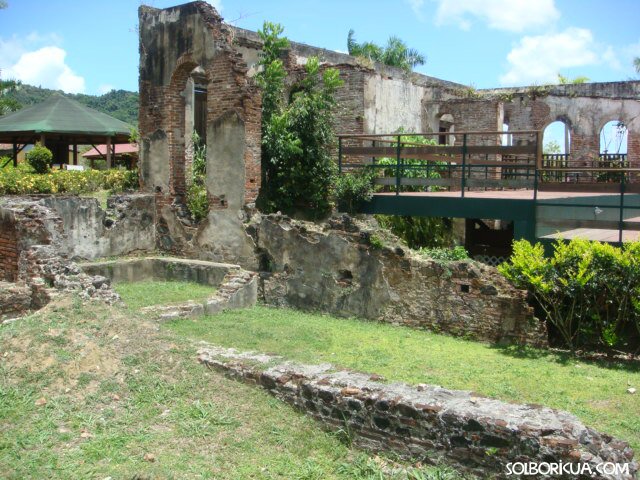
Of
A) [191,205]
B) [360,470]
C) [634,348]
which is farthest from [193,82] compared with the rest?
[360,470]

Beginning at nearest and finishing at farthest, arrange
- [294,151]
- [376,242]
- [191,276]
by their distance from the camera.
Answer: [376,242] → [191,276] → [294,151]

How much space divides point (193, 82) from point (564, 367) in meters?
13.2

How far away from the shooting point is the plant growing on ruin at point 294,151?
15.6m

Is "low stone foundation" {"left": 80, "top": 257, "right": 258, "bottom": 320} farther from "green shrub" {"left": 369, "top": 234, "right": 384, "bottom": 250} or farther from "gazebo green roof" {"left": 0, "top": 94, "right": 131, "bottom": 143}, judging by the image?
"gazebo green roof" {"left": 0, "top": 94, "right": 131, "bottom": 143}

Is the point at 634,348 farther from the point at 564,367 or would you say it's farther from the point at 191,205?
the point at 191,205

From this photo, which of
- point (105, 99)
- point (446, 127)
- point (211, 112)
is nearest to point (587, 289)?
point (211, 112)

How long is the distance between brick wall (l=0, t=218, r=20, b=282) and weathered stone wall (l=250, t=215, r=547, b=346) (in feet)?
14.4

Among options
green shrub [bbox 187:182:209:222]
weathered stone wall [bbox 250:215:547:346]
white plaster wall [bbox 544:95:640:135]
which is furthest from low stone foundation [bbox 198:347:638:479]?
white plaster wall [bbox 544:95:640:135]

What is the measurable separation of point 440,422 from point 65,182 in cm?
1413

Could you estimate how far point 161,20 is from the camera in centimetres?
1609

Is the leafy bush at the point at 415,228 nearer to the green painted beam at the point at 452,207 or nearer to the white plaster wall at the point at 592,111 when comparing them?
the green painted beam at the point at 452,207

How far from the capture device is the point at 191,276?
1407cm

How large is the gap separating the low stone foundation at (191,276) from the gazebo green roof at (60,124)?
10.6 m

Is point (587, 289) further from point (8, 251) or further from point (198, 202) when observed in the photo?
point (8, 251)
